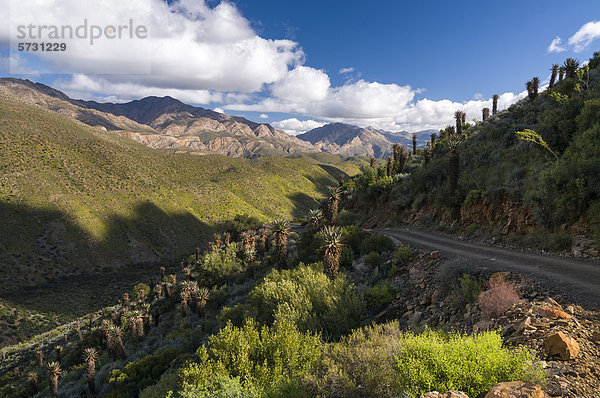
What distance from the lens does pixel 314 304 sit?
14.4m

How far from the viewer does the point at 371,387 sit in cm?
685

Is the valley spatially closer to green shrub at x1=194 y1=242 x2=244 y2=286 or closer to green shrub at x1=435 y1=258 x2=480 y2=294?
green shrub at x1=435 y1=258 x2=480 y2=294

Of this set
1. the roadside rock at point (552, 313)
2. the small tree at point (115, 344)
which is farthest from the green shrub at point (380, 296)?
the small tree at point (115, 344)

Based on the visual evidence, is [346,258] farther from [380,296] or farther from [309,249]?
[380,296]

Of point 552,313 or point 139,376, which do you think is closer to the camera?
point 552,313

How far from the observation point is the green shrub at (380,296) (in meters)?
13.2

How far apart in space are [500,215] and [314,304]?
494 inches

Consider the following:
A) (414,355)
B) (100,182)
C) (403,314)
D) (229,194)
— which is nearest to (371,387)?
(414,355)

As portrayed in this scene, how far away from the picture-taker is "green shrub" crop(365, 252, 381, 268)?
17.6 meters

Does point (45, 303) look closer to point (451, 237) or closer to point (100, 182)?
point (100, 182)

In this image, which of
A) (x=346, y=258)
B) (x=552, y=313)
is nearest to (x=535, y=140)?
(x=346, y=258)

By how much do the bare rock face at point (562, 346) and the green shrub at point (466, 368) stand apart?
1.85ft

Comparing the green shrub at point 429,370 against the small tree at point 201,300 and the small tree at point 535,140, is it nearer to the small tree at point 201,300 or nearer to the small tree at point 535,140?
the small tree at point 535,140

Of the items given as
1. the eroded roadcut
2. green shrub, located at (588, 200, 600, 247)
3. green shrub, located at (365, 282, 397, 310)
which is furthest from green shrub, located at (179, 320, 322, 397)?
green shrub, located at (588, 200, 600, 247)
